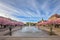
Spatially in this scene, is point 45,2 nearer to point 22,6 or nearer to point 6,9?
point 22,6

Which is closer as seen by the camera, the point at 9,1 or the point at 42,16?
the point at 9,1

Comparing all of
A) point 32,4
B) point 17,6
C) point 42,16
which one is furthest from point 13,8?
point 42,16

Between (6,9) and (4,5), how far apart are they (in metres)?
0.29

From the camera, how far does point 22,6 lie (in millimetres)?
8391

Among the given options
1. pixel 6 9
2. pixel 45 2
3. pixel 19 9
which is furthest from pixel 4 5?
pixel 45 2

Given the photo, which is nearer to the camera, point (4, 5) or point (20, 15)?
point (4, 5)

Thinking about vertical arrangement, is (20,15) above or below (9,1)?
below

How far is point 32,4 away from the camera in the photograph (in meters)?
8.46

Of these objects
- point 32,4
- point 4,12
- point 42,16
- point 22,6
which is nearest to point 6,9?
point 4,12

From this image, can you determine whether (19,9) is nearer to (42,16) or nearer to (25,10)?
(25,10)

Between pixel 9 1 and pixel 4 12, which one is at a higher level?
Result: pixel 9 1

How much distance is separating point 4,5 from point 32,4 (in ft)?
4.94

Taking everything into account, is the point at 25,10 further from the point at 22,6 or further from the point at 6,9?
the point at 6,9

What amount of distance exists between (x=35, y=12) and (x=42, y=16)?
490 mm
